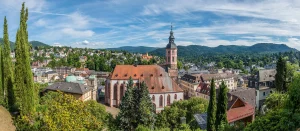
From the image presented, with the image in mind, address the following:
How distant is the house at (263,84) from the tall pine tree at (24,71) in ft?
109

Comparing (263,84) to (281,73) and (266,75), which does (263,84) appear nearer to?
(266,75)

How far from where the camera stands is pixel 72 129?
13.0 m

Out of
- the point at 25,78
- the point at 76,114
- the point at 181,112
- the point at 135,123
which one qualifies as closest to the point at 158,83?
the point at 181,112

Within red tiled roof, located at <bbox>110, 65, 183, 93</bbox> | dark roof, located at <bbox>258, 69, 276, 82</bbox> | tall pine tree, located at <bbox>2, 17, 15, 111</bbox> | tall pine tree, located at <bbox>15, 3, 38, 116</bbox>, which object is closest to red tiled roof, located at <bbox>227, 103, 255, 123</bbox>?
dark roof, located at <bbox>258, 69, 276, 82</bbox>

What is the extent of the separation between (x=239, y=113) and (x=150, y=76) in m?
27.7

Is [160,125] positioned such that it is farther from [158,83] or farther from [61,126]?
[61,126]

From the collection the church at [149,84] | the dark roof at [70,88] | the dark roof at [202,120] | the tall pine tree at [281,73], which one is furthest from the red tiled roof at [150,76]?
the tall pine tree at [281,73]

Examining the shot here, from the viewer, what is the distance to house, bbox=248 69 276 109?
39.0 m

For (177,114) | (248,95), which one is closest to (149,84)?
(177,114)

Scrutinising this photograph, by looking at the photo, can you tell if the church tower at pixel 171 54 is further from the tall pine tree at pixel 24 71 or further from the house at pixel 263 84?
the tall pine tree at pixel 24 71

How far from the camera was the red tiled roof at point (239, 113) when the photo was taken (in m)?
Result: 27.0

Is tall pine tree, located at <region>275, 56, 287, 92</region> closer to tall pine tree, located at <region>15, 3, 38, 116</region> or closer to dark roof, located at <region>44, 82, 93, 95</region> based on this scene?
tall pine tree, located at <region>15, 3, 38, 116</region>

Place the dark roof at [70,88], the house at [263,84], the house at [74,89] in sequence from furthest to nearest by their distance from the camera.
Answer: the dark roof at [70,88], the house at [74,89], the house at [263,84]

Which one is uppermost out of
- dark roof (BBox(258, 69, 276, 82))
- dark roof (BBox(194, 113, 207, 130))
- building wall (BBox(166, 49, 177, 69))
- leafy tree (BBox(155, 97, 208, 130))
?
building wall (BBox(166, 49, 177, 69))
